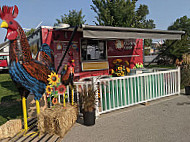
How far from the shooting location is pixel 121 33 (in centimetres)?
506

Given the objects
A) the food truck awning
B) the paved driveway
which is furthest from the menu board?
the paved driveway

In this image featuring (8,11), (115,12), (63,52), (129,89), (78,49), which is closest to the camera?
(8,11)

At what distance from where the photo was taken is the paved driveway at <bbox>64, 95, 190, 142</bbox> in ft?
10.3

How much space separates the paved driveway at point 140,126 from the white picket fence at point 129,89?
0.29 metres

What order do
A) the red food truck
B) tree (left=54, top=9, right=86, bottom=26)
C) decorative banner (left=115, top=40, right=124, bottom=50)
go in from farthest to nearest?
tree (left=54, top=9, right=86, bottom=26), decorative banner (left=115, top=40, right=124, bottom=50), the red food truck

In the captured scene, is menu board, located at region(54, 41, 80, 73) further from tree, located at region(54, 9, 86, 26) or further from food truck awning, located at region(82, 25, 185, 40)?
tree, located at region(54, 9, 86, 26)

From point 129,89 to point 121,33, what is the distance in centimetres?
185

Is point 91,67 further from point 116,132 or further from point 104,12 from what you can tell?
point 104,12

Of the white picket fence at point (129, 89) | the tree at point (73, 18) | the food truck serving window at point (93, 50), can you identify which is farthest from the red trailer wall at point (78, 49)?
the tree at point (73, 18)

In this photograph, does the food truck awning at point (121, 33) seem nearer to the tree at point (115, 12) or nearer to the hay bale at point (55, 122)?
the hay bale at point (55, 122)

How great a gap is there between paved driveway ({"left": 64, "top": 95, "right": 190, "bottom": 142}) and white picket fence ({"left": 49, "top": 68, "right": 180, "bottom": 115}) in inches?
11.3

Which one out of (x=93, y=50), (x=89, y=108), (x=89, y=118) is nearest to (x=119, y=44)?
(x=93, y=50)

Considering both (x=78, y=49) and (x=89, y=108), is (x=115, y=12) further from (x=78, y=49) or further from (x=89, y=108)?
(x=89, y=108)

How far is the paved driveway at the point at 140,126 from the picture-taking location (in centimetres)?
313
